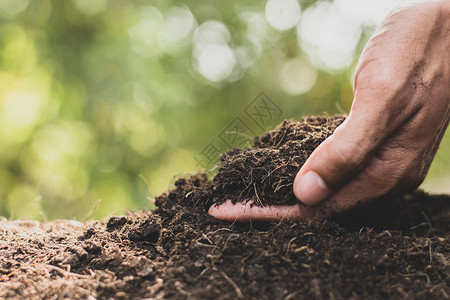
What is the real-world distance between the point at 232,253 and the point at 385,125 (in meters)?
1.05

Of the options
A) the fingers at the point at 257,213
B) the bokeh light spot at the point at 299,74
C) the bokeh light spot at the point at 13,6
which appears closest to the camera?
the fingers at the point at 257,213

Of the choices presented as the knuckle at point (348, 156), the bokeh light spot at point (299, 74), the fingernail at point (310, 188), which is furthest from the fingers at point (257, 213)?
the bokeh light spot at point (299, 74)

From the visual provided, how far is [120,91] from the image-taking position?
6086 millimetres

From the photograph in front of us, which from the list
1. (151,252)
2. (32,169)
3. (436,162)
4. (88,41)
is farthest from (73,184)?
(436,162)

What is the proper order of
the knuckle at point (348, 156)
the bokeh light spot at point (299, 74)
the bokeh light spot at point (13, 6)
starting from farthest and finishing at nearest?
the bokeh light spot at point (299, 74), the bokeh light spot at point (13, 6), the knuckle at point (348, 156)

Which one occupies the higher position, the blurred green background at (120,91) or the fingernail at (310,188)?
the blurred green background at (120,91)

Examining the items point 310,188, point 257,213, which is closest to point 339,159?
point 310,188

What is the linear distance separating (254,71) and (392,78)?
6.61 metres

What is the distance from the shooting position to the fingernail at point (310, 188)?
69.4 inches

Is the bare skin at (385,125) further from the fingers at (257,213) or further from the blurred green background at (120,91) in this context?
the blurred green background at (120,91)

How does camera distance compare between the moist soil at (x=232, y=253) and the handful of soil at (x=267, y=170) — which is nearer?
the moist soil at (x=232, y=253)

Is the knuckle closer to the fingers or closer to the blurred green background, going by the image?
the fingers

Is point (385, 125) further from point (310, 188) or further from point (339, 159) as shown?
point (310, 188)

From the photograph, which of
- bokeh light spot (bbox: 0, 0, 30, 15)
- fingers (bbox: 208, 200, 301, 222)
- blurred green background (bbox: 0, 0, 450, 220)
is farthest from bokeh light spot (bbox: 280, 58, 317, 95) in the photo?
fingers (bbox: 208, 200, 301, 222)
